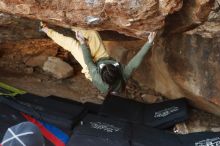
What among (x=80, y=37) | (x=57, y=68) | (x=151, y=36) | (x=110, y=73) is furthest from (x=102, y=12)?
(x=57, y=68)

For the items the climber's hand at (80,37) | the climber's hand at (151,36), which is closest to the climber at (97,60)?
the climber's hand at (80,37)

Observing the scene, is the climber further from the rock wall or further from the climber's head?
the rock wall

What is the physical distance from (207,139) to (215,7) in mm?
1323

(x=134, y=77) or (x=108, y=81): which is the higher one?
(x=108, y=81)

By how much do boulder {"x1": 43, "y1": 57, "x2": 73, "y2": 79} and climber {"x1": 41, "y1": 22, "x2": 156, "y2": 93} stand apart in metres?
1.38

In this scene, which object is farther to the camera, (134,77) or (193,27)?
(134,77)

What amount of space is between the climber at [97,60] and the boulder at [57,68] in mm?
1376

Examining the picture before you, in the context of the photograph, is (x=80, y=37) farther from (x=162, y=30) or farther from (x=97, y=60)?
(x=162, y=30)

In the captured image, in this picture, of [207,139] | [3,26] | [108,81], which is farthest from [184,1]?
[3,26]

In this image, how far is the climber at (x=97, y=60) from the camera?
4.01m

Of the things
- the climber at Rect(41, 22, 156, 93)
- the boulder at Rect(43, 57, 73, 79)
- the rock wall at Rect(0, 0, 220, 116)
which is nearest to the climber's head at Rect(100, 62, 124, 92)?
the climber at Rect(41, 22, 156, 93)

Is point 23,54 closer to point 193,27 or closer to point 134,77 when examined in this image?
point 134,77

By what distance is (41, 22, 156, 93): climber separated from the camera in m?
4.01

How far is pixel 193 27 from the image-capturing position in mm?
3764
